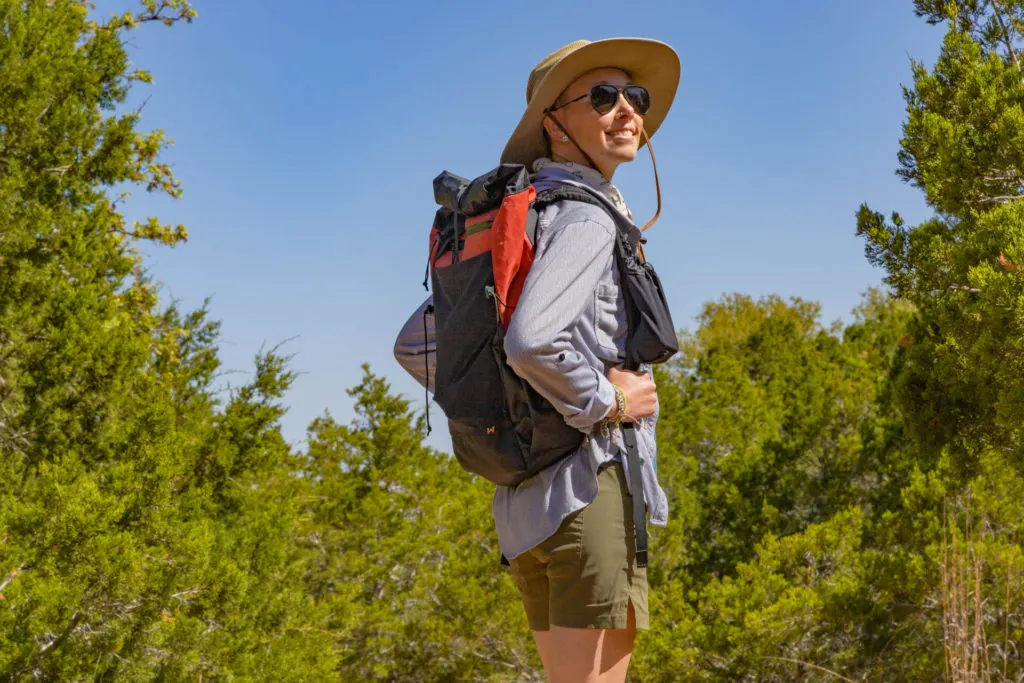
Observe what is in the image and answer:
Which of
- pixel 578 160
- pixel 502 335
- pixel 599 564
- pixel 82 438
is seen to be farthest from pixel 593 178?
pixel 82 438

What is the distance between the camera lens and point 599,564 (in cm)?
183

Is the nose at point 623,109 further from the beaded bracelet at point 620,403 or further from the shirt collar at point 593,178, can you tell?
the beaded bracelet at point 620,403

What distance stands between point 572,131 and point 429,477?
12.9m

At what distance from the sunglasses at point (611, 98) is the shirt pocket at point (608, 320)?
469 mm

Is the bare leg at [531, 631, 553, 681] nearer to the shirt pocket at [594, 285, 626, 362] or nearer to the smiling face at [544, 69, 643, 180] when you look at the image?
the shirt pocket at [594, 285, 626, 362]

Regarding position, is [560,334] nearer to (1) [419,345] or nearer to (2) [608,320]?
(2) [608,320]

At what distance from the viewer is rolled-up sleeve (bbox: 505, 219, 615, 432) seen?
5.89 feet

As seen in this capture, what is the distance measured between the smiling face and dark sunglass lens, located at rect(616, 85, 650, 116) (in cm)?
2

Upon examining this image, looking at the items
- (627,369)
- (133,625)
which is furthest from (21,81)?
(627,369)

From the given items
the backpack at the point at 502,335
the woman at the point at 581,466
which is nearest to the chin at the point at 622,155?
the woman at the point at 581,466

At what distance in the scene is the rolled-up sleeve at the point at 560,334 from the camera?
5.89 feet

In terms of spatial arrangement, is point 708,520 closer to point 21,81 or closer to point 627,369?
point 21,81

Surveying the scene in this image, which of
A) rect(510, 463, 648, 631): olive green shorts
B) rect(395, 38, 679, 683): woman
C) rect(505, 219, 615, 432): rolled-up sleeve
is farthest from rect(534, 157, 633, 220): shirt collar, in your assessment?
rect(510, 463, 648, 631): olive green shorts

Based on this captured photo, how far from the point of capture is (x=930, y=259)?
448 cm
